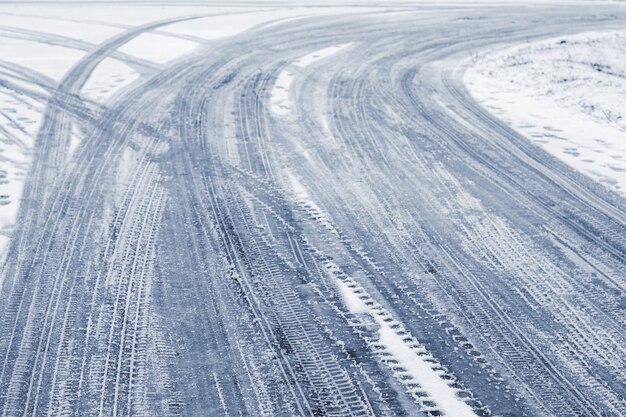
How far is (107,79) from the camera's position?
1388 cm

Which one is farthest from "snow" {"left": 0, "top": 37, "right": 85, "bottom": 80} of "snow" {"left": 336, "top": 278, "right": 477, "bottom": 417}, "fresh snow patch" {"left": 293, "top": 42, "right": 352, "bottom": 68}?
"snow" {"left": 336, "top": 278, "right": 477, "bottom": 417}

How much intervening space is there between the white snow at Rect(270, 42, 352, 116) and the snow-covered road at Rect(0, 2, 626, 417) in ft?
0.33

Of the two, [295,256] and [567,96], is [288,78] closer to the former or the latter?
[567,96]

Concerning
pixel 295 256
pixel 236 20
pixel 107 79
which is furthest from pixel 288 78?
pixel 236 20

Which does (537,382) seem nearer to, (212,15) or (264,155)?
(264,155)

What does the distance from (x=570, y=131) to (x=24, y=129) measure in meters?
8.45

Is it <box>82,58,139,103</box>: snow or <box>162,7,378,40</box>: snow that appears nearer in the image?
<box>82,58,139,103</box>: snow

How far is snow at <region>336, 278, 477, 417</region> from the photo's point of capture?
5035 millimetres

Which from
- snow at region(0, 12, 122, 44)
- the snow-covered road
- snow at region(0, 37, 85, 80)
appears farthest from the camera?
snow at region(0, 12, 122, 44)

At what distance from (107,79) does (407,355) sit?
33.8ft

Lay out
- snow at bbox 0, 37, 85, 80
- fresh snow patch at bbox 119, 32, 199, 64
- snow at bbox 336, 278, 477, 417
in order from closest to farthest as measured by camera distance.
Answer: snow at bbox 336, 278, 477, 417 → snow at bbox 0, 37, 85, 80 → fresh snow patch at bbox 119, 32, 199, 64

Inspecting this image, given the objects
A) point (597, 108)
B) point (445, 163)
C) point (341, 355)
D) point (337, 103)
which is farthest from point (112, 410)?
point (597, 108)

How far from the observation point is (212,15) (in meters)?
22.2

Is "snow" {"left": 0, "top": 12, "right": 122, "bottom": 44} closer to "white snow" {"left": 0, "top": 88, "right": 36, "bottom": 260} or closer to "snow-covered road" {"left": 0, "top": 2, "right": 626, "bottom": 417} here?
"snow-covered road" {"left": 0, "top": 2, "right": 626, "bottom": 417}
